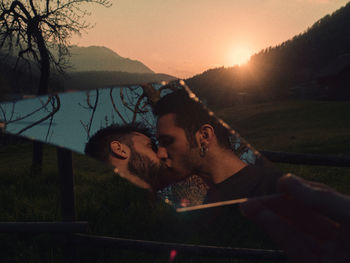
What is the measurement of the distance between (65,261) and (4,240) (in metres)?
1.35

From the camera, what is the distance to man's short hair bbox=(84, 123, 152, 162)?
100 cm

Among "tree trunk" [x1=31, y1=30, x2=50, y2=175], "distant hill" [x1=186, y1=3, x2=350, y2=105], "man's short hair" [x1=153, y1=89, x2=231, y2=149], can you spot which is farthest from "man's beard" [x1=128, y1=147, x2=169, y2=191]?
"distant hill" [x1=186, y1=3, x2=350, y2=105]

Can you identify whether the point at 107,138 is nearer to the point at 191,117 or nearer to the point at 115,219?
the point at 191,117

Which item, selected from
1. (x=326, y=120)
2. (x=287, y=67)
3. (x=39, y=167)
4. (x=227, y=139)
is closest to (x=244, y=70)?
(x=287, y=67)

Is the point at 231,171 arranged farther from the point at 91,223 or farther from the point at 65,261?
the point at 91,223

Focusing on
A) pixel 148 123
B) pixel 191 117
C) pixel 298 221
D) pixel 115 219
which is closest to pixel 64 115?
pixel 148 123

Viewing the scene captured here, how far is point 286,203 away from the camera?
2.70 feet

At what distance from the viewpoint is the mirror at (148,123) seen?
3.22ft

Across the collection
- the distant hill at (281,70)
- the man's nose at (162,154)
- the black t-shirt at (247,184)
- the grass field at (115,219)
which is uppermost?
the distant hill at (281,70)

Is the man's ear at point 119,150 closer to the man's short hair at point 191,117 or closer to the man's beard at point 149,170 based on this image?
the man's beard at point 149,170

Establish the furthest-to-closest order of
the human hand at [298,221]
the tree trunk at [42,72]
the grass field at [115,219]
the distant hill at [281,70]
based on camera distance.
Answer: the distant hill at [281,70] → the tree trunk at [42,72] → the grass field at [115,219] → the human hand at [298,221]

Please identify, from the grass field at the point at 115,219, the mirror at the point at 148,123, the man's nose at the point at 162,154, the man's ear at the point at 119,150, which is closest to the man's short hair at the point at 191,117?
the mirror at the point at 148,123

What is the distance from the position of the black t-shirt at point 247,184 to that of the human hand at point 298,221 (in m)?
0.03

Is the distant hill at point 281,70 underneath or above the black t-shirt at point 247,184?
above
